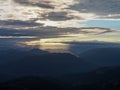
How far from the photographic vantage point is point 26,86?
436ft

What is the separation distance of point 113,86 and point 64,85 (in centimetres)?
2762

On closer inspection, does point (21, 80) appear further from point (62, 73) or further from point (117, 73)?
point (62, 73)

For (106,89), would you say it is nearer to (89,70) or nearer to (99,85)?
(99,85)

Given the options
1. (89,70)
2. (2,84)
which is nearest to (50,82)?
(2,84)

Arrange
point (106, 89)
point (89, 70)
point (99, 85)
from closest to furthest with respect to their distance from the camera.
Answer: point (106, 89), point (99, 85), point (89, 70)

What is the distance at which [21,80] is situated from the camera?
146 m

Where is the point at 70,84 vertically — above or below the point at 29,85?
below

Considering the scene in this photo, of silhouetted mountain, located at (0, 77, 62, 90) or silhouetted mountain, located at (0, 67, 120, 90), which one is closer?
silhouetted mountain, located at (0, 67, 120, 90)

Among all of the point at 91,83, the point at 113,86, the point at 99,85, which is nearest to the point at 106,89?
the point at 113,86

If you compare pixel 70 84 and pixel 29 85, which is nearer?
pixel 29 85

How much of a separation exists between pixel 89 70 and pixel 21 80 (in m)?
50.2

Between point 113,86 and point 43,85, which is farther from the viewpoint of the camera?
point 43,85

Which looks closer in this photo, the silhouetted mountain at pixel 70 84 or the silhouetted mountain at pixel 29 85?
the silhouetted mountain at pixel 70 84

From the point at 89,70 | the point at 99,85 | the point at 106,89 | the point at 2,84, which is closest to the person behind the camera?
the point at 106,89
